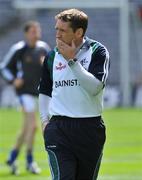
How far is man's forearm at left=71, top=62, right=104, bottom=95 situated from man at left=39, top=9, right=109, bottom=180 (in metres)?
0.04

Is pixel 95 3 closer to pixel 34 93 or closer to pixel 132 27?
pixel 132 27

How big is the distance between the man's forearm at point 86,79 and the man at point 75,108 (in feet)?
0.12

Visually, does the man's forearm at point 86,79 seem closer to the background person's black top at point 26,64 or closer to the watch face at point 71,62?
the watch face at point 71,62

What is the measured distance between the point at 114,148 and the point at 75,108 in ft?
32.6

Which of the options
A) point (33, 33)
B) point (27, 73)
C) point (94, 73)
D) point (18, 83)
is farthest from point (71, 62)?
point (27, 73)

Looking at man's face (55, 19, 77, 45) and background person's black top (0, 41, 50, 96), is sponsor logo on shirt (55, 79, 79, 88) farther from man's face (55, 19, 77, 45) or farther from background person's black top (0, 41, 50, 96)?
background person's black top (0, 41, 50, 96)

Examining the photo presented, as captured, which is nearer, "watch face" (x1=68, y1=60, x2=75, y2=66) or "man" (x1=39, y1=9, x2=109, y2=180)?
"watch face" (x1=68, y1=60, x2=75, y2=66)

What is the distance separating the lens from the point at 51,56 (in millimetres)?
7633

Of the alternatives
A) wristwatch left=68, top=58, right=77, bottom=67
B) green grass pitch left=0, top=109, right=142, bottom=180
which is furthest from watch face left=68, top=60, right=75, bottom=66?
green grass pitch left=0, top=109, right=142, bottom=180

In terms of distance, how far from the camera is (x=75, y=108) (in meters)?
7.46

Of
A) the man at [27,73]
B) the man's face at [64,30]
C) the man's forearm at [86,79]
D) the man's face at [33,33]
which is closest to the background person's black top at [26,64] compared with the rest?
the man at [27,73]

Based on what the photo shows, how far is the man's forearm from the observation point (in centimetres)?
712

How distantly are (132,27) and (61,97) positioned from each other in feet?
93.8

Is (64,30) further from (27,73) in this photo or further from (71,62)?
(27,73)
